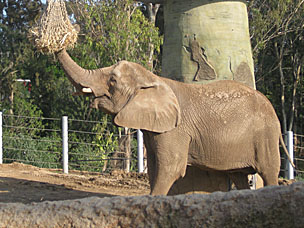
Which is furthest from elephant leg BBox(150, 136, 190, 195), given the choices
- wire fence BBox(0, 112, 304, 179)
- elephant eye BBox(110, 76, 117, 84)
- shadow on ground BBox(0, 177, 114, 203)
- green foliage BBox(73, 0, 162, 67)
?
green foliage BBox(73, 0, 162, 67)

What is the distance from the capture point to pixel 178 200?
2668 mm

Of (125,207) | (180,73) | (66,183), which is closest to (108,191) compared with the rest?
(66,183)

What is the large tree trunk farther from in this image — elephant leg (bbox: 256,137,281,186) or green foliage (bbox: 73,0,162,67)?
green foliage (bbox: 73,0,162,67)

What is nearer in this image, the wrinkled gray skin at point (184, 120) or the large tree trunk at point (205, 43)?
the wrinkled gray skin at point (184, 120)

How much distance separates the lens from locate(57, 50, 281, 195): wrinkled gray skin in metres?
4.87

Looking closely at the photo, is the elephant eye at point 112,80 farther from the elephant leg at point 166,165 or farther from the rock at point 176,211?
the rock at point 176,211

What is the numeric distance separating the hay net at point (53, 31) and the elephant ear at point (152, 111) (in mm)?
875

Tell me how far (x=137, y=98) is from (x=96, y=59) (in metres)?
10.7

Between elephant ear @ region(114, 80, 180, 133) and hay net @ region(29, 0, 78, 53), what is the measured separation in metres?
0.88

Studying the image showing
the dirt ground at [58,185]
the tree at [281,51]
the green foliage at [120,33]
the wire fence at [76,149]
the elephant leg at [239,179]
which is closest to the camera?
the elephant leg at [239,179]

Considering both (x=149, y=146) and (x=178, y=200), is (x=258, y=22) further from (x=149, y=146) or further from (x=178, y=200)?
(x=178, y=200)

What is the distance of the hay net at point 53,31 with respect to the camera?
5.08m

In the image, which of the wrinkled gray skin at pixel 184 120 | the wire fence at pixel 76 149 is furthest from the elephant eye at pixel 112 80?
the wire fence at pixel 76 149

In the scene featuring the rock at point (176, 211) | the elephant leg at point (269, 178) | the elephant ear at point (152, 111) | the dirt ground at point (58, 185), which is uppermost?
the elephant ear at point (152, 111)
